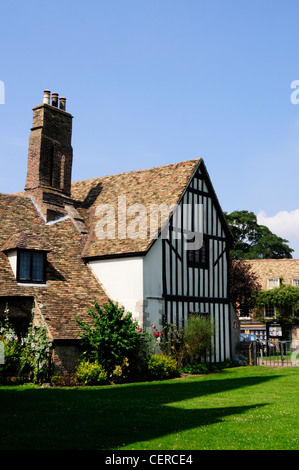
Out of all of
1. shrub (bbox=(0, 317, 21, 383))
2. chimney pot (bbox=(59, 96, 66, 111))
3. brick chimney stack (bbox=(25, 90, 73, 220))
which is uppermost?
chimney pot (bbox=(59, 96, 66, 111))

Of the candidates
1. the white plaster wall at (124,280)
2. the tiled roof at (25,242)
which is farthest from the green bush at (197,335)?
the tiled roof at (25,242)

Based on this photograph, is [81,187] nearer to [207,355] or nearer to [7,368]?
[207,355]

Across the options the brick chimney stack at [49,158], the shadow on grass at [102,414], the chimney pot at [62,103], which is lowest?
the shadow on grass at [102,414]

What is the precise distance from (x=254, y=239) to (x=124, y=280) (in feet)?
159

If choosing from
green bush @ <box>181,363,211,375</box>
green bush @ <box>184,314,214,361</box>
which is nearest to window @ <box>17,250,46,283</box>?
green bush @ <box>184,314,214,361</box>

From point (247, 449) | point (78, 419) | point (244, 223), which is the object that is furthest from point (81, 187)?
point (244, 223)

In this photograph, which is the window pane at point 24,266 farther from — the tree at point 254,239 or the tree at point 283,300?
the tree at point 254,239

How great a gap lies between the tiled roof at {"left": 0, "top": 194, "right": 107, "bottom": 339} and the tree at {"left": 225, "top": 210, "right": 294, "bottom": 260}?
44.6m

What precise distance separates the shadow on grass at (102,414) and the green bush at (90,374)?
88cm

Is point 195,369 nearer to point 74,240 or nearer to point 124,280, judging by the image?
point 124,280

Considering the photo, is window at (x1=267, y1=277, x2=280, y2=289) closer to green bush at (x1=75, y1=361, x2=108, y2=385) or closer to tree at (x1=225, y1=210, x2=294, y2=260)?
tree at (x1=225, y1=210, x2=294, y2=260)

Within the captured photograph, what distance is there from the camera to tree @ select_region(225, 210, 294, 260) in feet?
213

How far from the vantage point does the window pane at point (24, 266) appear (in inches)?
734

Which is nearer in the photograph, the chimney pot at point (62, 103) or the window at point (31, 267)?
the window at point (31, 267)
